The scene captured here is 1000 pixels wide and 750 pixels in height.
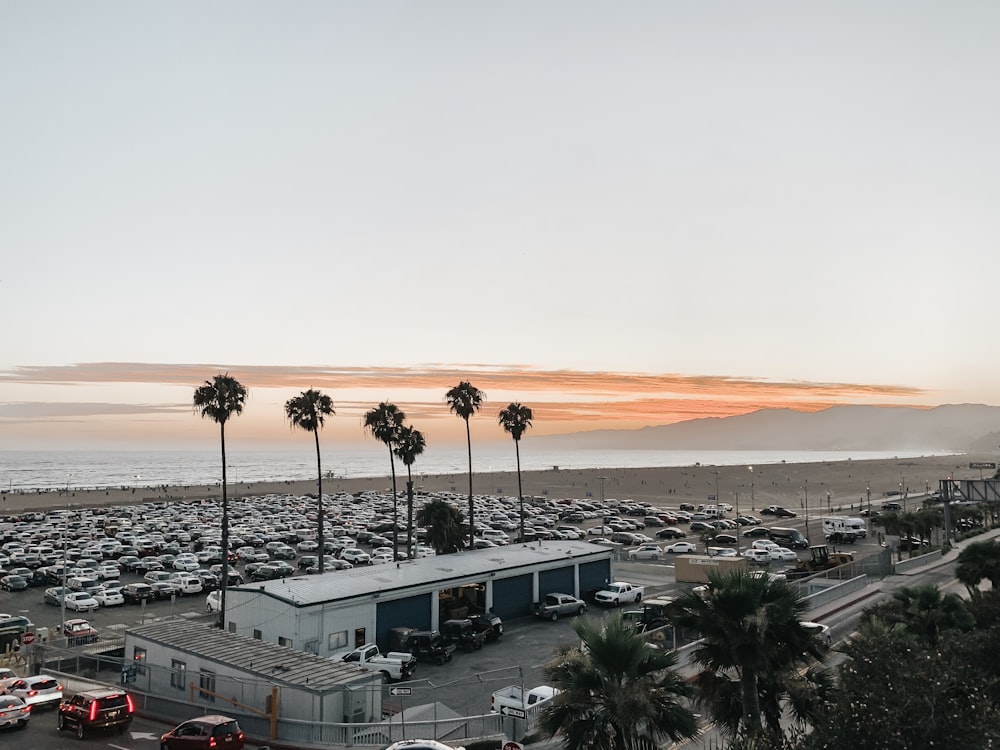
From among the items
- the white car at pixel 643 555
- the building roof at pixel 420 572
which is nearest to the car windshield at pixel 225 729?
the building roof at pixel 420 572

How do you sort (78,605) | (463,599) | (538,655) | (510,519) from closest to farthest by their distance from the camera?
(538,655), (463,599), (78,605), (510,519)

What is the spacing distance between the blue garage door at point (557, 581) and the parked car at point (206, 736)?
2771cm

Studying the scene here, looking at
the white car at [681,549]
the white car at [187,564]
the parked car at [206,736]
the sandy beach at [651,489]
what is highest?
the parked car at [206,736]

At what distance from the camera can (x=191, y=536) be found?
85688 mm

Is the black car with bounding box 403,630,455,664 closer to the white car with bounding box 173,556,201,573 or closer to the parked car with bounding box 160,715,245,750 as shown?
the parked car with bounding box 160,715,245,750

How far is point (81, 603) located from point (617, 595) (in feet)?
120

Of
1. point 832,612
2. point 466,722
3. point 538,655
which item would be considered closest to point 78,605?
point 538,655

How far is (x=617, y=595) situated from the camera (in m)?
48.9

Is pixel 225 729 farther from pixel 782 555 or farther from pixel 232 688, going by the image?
pixel 782 555

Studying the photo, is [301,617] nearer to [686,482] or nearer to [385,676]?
[385,676]

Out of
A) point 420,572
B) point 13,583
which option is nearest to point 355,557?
point 13,583

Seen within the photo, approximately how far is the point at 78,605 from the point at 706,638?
48.1m

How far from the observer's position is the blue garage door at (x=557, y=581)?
→ 1879 inches

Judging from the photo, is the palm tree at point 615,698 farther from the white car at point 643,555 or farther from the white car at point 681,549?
the white car at point 681,549
